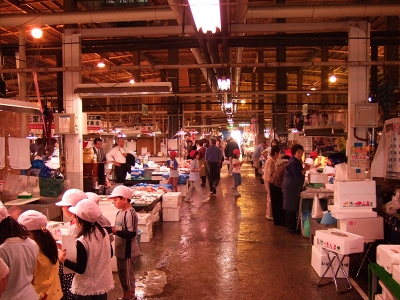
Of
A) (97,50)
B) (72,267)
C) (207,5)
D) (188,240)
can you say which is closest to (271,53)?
(97,50)

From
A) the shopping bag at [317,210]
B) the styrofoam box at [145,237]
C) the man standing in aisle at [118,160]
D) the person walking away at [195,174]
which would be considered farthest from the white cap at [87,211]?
the person walking away at [195,174]

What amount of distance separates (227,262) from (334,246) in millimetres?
2102

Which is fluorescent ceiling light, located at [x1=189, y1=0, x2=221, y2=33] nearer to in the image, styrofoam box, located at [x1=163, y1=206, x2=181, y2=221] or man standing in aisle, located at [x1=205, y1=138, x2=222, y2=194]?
styrofoam box, located at [x1=163, y1=206, x2=181, y2=221]

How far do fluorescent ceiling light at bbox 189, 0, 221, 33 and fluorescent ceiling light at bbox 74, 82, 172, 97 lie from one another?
284 centimetres

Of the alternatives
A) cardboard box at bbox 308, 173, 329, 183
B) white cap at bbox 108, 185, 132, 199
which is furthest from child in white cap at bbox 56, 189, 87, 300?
cardboard box at bbox 308, 173, 329, 183

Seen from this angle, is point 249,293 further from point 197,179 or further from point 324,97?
point 324,97

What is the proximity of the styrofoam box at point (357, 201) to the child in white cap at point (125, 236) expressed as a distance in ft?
11.6

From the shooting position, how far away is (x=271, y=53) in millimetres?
22266

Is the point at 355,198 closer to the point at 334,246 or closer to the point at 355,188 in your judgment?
the point at 355,188

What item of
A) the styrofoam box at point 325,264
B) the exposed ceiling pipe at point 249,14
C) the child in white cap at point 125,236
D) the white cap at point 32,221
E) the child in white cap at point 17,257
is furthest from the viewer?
the exposed ceiling pipe at point 249,14

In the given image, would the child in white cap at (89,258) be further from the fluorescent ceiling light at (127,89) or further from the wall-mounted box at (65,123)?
the wall-mounted box at (65,123)

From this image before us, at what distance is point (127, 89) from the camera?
27.6 ft

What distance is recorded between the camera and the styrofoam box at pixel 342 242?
18.3 feet

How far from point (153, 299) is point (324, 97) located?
26.2 m
